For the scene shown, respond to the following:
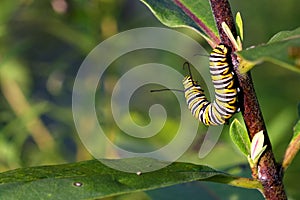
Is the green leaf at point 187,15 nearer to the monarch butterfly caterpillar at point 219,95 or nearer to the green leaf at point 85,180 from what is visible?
the monarch butterfly caterpillar at point 219,95

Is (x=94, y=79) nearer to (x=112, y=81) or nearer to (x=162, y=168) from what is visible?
(x=112, y=81)

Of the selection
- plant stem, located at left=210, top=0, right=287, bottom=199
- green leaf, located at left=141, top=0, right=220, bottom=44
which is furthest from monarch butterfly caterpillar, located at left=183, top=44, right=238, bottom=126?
green leaf, located at left=141, top=0, right=220, bottom=44

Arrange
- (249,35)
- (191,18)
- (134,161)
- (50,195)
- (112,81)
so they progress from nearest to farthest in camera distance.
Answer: (50,195)
(134,161)
(191,18)
(112,81)
(249,35)

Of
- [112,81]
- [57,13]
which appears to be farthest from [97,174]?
[57,13]

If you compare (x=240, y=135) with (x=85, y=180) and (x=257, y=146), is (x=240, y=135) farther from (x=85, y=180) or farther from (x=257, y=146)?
(x=85, y=180)

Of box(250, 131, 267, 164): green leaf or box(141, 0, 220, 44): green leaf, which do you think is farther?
box(141, 0, 220, 44): green leaf

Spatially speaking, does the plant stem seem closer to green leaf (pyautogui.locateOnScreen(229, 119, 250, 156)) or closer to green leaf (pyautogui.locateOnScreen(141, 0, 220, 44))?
green leaf (pyautogui.locateOnScreen(229, 119, 250, 156))

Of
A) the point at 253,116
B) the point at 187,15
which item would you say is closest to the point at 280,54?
the point at 253,116
